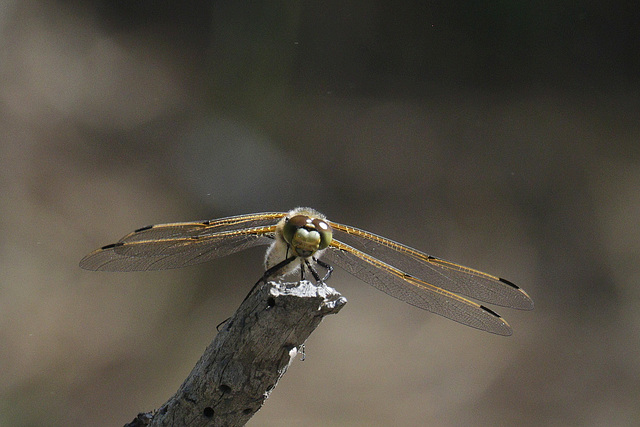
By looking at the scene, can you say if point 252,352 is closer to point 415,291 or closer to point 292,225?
point 292,225

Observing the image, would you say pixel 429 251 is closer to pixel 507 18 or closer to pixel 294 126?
pixel 294 126

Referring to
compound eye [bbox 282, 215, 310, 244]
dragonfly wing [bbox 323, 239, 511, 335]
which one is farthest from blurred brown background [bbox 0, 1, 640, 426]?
compound eye [bbox 282, 215, 310, 244]

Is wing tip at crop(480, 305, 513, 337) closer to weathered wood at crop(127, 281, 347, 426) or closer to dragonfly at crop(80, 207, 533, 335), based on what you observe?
dragonfly at crop(80, 207, 533, 335)

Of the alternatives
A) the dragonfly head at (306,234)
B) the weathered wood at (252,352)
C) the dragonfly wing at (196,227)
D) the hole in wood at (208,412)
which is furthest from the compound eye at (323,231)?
the hole in wood at (208,412)

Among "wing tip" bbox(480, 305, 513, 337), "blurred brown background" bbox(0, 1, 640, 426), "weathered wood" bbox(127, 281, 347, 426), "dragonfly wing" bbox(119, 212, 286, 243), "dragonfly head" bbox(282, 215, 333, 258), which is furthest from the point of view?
"blurred brown background" bbox(0, 1, 640, 426)

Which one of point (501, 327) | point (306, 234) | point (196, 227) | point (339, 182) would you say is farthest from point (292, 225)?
point (339, 182)

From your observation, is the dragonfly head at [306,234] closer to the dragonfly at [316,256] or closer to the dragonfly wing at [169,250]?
the dragonfly at [316,256]

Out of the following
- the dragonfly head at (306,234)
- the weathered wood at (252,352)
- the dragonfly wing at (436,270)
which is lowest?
the weathered wood at (252,352)
